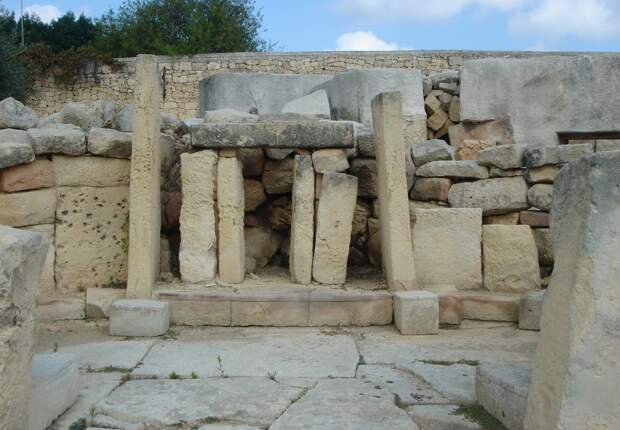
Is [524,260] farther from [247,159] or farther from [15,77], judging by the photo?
[15,77]

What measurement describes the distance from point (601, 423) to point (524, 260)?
3.42 metres

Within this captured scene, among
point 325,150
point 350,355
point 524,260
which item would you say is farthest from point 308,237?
point 524,260

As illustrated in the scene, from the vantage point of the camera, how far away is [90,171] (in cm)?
574

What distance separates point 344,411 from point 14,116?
14.2 feet

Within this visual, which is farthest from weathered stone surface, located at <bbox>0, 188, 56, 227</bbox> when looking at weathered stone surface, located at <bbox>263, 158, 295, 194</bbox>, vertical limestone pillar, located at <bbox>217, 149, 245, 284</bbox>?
weathered stone surface, located at <bbox>263, 158, 295, 194</bbox>

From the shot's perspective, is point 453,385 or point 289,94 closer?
point 453,385

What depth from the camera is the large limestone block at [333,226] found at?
571 centimetres

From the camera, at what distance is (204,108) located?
27.3 feet

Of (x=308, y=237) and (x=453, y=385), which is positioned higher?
(x=308, y=237)

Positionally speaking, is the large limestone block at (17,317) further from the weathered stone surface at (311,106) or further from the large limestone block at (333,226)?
the weathered stone surface at (311,106)

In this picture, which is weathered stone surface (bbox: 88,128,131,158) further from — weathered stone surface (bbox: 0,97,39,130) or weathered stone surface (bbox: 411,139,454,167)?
weathered stone surface (bbox: 411,139,454,167)

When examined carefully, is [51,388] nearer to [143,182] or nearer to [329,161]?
[143,182]

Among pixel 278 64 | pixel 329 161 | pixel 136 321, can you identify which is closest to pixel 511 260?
pixel 329 161

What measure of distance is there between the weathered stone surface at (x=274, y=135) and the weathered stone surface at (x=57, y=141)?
98 cm
